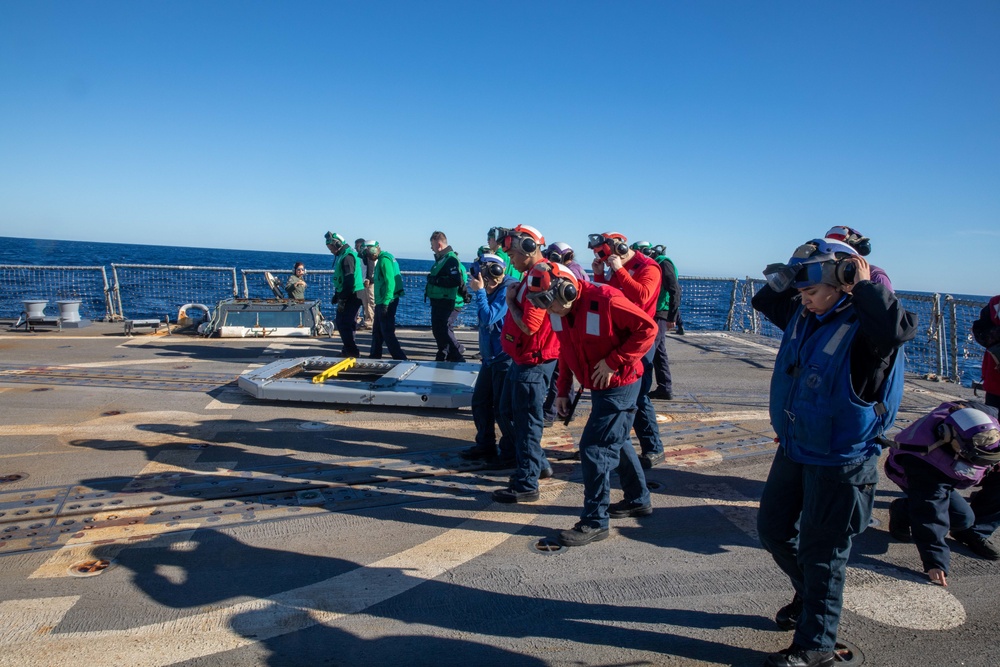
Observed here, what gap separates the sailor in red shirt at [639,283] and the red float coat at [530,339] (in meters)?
0.98

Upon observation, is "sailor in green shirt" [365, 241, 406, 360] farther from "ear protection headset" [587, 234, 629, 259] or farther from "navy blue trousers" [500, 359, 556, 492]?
"navy blue trousers" [500, 359, 556, 492]

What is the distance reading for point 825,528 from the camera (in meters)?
2.84

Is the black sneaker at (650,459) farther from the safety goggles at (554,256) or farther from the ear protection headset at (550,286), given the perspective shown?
the safety goggles at (554,256)

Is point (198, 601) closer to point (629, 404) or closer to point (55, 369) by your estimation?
point (629, 404)

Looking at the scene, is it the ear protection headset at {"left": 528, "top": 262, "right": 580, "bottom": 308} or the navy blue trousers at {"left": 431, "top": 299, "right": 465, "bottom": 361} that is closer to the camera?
the ear protection headset at {"left": 528, "top": 262, "right": 580, "bottom": 308}

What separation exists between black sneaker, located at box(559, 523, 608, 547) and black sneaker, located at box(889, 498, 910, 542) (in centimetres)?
197

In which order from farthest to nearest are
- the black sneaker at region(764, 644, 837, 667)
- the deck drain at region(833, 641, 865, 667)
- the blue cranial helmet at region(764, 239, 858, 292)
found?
the deck drain at region(833, 641, 865, 667)
the black sneaker at region(764, 644, 837, 667)
the blue cranial helmet at region(764, 239, 858, 292)

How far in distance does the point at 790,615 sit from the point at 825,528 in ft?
2.31

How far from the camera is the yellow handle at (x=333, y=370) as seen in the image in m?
7.78

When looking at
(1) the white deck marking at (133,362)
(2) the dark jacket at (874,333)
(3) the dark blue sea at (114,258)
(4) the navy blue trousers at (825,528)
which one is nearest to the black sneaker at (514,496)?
(4) the navy blue trousers at (825,528)

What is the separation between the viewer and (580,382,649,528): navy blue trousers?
13.3 ft

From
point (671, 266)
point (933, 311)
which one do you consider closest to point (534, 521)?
point (671, 266)

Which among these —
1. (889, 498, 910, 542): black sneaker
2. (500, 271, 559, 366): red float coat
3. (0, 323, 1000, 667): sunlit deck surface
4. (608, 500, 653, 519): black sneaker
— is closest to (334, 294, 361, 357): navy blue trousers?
(0, 323, 1000, 667): sunlit deck surface

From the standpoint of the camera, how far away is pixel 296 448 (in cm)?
593
